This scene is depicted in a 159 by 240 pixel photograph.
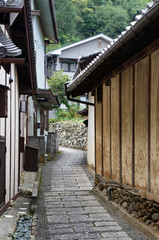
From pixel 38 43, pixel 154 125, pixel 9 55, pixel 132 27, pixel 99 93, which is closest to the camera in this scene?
pixel 9 55

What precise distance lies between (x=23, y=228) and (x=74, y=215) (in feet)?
5.53

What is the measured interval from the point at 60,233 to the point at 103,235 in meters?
0.92

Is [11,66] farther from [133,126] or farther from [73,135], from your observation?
[73,135]

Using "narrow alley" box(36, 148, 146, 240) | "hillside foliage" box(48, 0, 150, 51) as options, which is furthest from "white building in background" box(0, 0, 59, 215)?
"hillside foliage" box(48, 0, 150, 51)

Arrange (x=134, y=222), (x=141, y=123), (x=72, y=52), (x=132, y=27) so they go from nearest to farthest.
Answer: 1. (x=132, y=27)
2. (x=134, y=222)
3. (x=141, y=123)
4. (x=72, y=52)

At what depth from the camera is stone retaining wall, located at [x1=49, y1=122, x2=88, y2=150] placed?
28077 millimetres

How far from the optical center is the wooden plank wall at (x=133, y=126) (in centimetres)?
630

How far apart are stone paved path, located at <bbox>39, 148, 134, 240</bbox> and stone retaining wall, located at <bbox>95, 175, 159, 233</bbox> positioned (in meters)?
0.49

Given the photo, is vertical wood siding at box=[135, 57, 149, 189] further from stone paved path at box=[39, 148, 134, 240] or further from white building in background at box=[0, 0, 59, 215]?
white building in background at box=[0, 0, 59, 215]

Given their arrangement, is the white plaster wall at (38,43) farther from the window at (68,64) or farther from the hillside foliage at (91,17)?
the hillside foliage at (91,17)

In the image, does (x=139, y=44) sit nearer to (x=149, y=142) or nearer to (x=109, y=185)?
(x=149, y=142)

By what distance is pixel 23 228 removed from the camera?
6871 millimetres

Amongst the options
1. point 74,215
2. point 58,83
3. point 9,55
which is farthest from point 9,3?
point 58,83

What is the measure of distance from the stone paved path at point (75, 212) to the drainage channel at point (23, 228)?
47cm
